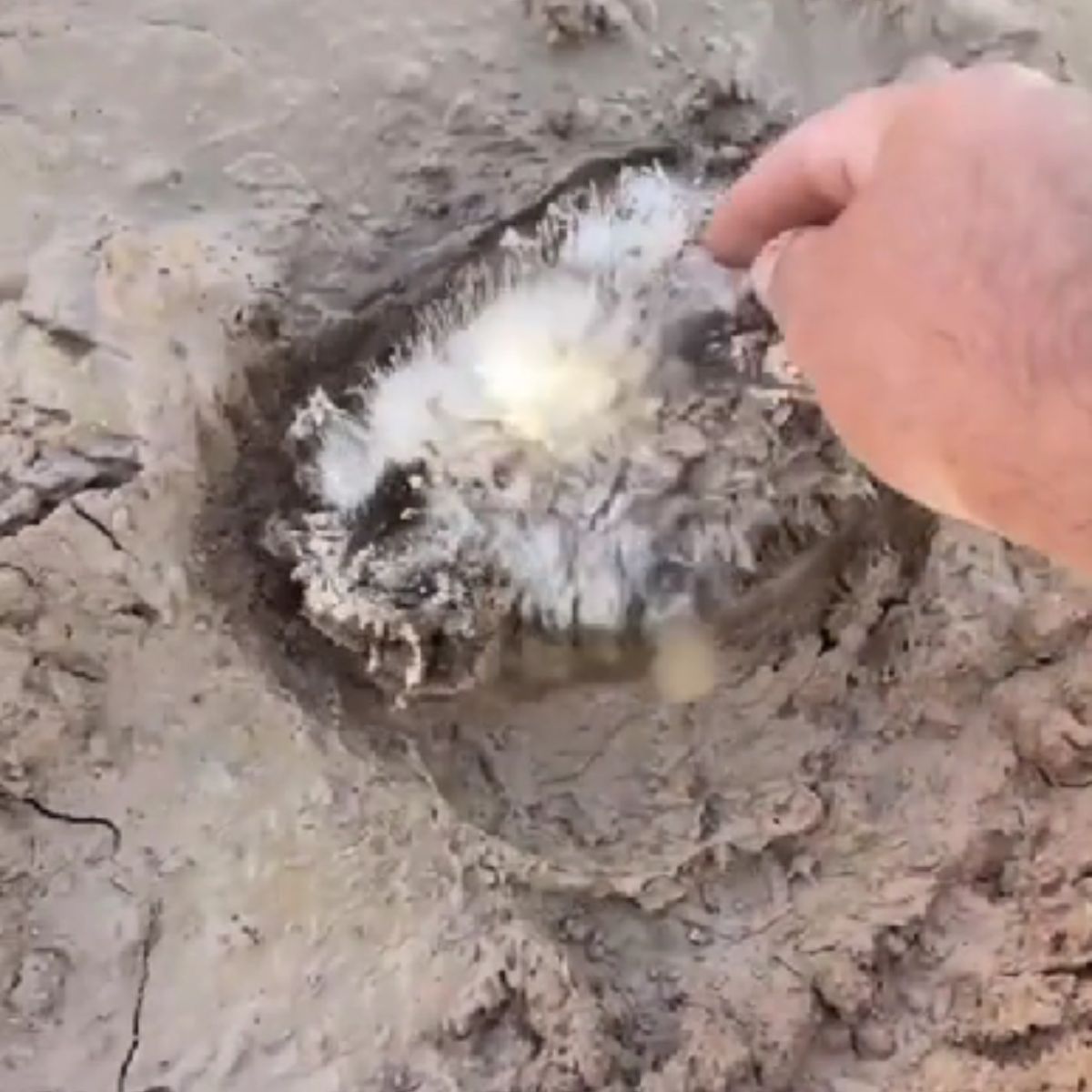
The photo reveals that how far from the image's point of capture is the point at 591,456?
1.26 meters

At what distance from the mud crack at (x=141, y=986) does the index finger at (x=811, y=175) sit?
1.58 feet

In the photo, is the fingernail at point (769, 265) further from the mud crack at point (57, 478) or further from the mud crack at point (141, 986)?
the mud crack at point (141, 986)

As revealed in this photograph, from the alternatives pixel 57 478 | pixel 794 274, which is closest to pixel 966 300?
pixel 794 274

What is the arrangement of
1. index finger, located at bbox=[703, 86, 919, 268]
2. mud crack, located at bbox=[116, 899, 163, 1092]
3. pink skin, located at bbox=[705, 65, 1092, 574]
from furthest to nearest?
mud crack, located at bbox=[116, 899, 163, 1092], index finger, located at bbox=[703, 86, 919, 268], pink skin, located at bbox=[705, 65, 1092, 574]

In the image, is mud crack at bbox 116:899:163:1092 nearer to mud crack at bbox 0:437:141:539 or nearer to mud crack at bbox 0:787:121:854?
mud crack at bbox 0:787:121:854

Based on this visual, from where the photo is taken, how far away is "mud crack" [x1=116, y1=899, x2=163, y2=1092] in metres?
1.15

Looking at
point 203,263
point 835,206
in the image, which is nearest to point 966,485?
point 835,206

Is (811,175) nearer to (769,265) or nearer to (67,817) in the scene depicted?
(769,265)

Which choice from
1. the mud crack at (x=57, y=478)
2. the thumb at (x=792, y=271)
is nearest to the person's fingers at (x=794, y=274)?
the thumb at (x=792, y=271)

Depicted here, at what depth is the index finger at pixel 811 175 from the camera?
1.01 metres

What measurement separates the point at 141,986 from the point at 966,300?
58cm

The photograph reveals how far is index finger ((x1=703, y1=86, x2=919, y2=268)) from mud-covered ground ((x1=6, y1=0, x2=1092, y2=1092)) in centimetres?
13

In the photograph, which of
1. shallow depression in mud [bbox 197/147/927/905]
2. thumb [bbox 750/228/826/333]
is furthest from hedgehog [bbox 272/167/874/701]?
thumb [bbox 750/228/826/333]

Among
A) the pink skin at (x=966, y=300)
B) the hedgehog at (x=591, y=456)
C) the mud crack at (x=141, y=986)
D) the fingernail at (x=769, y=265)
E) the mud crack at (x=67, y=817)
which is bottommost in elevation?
the mud crack at (x=141, y=986)
